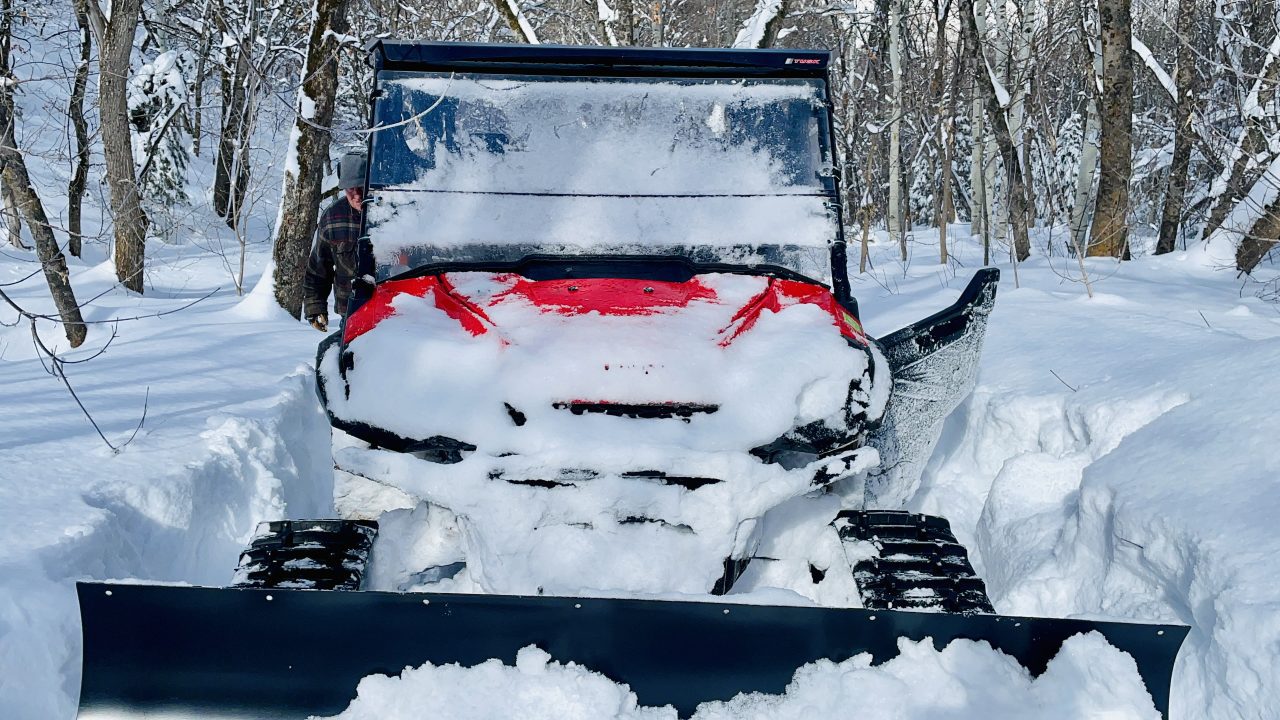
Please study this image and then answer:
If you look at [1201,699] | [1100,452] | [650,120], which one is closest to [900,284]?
[1100,452]

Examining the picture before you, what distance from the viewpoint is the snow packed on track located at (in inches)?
97.9

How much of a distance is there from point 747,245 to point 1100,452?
2.06m

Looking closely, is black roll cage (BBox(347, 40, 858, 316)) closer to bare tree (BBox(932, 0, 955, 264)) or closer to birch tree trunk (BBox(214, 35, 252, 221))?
birch tree trunk (BBox(214, 35, 252, 221))

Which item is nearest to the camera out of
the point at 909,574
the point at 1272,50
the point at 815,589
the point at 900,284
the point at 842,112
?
the point at 909,574

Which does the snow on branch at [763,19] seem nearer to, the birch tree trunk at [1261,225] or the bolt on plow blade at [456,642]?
the birch tree trunk at [1261,225]

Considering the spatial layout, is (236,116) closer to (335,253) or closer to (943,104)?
(335,253)

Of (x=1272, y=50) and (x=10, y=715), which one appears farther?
(x=1272, y=50)

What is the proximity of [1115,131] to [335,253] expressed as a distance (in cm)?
932

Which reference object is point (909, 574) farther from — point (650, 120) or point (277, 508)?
point (277, 508)

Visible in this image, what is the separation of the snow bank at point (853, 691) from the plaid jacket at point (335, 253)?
167 inches

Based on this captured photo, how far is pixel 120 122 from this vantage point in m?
12.6

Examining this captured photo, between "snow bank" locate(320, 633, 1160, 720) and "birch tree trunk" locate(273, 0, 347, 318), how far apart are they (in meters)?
8.57

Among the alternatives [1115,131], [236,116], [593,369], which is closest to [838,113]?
[1115,131]

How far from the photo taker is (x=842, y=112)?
79.0 ft
